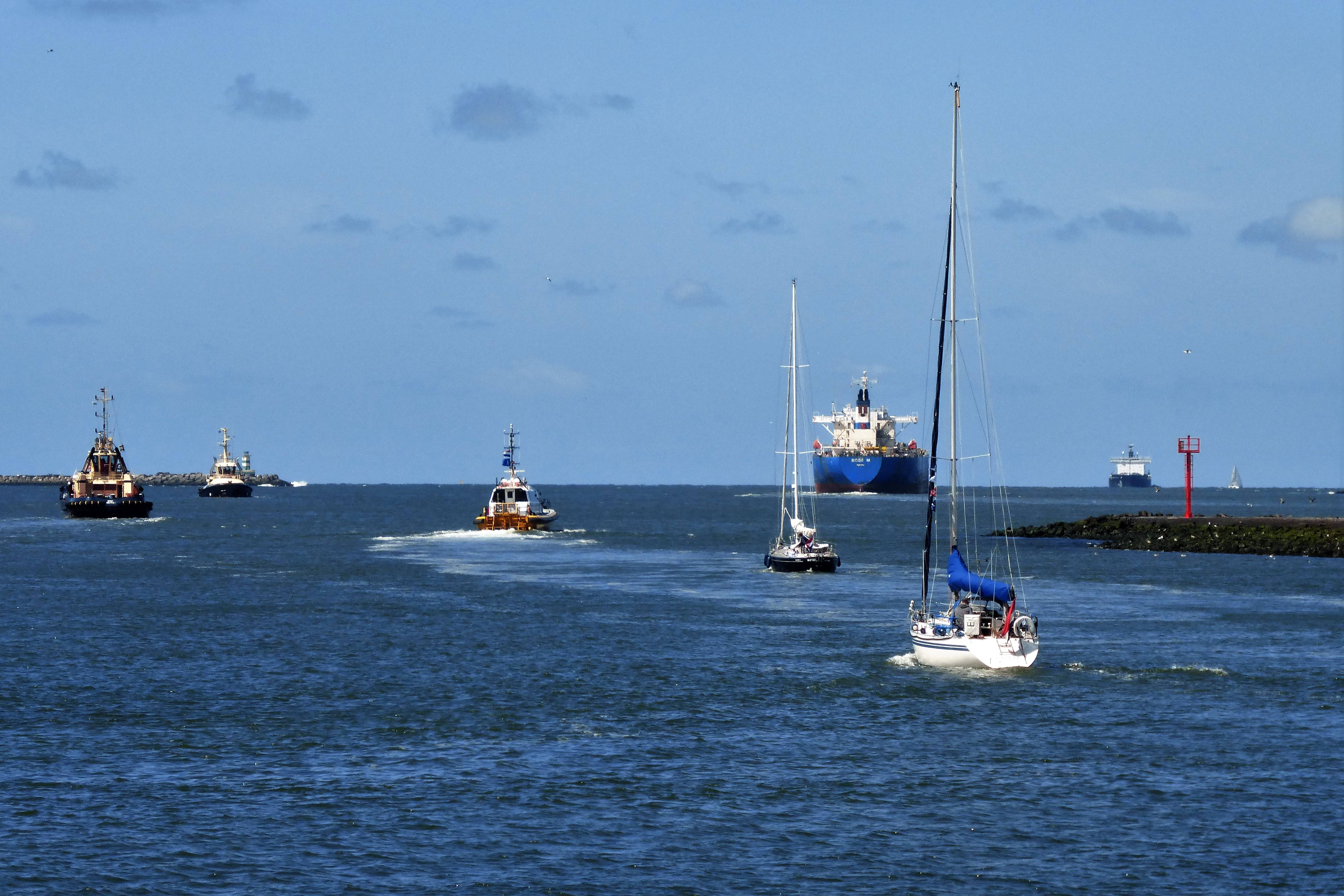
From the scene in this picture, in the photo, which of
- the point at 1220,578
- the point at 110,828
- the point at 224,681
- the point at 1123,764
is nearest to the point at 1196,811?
the point at 1123,764

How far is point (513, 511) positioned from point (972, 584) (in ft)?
295

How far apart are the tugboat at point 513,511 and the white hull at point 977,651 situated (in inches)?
3352

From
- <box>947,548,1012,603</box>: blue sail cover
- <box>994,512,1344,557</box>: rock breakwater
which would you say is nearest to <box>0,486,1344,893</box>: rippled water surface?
<box>947,548,1012,603</box>: blue sail cover

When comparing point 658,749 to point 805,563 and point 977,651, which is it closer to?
point 977,651

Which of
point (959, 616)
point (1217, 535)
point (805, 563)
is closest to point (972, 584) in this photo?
point (959, 616)

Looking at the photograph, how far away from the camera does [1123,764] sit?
30.2m

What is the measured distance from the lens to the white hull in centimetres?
4188

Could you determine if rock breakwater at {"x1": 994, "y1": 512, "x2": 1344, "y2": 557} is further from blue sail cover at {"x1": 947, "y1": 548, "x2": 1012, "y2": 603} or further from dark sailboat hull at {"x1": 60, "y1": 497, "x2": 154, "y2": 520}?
dark sailboat hull at {"x1": 60, "y1": 497, "x2": 154, "y2": 520}

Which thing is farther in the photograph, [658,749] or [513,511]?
[513,511]

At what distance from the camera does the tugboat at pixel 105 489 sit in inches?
6363

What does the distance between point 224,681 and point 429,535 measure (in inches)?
3531

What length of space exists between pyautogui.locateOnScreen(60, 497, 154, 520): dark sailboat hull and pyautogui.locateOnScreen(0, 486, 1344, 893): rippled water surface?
3933 inches

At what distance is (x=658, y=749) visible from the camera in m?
32.1

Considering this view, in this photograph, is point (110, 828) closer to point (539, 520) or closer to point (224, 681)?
point (224, 681)
